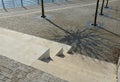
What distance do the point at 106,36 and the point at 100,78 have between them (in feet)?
14.0

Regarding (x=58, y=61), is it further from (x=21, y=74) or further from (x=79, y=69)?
(x=21, y=74)

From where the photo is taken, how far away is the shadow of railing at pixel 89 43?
22.7ft

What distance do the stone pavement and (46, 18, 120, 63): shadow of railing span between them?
3387 mm

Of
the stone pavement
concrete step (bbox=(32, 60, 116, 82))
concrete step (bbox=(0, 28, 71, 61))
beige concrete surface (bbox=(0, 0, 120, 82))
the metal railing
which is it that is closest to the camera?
the stone pavement

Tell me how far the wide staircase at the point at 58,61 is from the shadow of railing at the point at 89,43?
44cm

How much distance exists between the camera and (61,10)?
13.1 metres

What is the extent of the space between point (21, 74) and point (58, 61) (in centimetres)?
208

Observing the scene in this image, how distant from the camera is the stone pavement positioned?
369cm

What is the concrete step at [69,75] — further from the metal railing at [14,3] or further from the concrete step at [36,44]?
the metal railing at [14,3]

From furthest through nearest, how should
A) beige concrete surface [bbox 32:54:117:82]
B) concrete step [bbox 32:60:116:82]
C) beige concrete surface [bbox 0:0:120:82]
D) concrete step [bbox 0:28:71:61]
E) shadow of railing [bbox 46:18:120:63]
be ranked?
shadow of railing [bbox 46:18:120:63] → concrete step [bbox 0:28:71:61] → beige concrete surface [bbox 0:0:120:82] → beige concrete surface [bbox 32:54:117:82] → concrete step [bbox 32:60:116:82]

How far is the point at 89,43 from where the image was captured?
785cm

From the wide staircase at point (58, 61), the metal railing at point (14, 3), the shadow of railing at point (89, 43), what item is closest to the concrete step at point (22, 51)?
the wide staircase at point (58, 61)

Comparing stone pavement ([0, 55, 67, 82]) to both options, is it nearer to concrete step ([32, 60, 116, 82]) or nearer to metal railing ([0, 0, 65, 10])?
concrete step ([32, 60, 116, 82])

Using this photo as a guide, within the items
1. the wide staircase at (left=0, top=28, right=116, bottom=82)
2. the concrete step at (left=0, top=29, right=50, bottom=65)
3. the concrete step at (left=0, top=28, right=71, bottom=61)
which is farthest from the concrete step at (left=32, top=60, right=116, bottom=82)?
the concrete step at (left=0, top=28, right=71, bottom=61)
